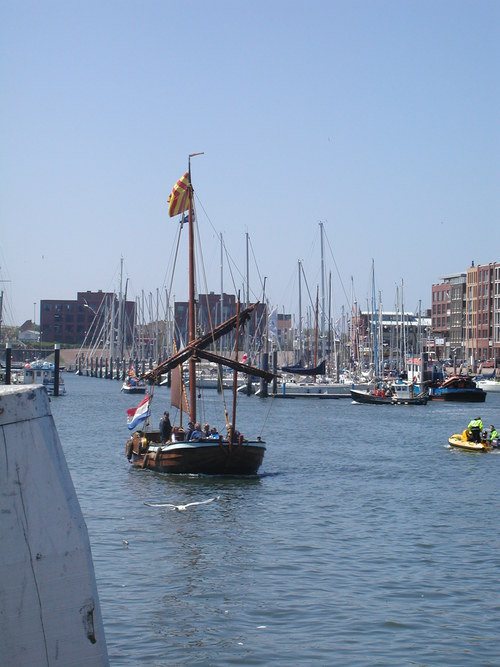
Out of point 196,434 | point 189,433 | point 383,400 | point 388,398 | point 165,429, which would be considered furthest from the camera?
point 388,398

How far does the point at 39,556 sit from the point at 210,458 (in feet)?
95.5

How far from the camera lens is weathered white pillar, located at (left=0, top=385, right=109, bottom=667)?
16.6 ft

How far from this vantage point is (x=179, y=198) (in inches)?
1578

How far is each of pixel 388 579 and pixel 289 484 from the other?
15.4m

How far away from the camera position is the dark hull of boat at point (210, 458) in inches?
1336

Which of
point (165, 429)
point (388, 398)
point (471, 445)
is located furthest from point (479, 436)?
point (388, 398)

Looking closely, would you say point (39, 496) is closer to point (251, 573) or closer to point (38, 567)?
point (38, 567)

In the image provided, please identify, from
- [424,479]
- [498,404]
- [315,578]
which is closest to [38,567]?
[315,578]

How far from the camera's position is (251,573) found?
1966 cm

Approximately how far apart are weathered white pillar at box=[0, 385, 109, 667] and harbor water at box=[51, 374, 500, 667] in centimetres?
896

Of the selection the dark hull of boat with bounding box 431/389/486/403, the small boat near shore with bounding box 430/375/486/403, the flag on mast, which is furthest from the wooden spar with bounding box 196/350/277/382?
the small boat near shore with bounding box 430/375/486/403

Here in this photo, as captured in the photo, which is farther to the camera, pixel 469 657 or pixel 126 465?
pixel 126 465

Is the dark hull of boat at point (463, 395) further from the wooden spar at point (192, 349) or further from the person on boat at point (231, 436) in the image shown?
the person on boat at point (231, 436)

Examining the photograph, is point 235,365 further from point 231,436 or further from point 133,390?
point 133,390
